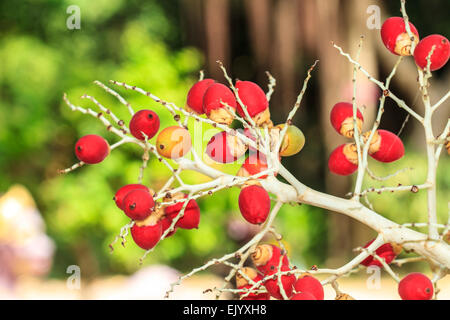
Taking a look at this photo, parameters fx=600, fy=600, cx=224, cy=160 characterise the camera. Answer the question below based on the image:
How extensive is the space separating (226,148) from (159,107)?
1649 millimetres

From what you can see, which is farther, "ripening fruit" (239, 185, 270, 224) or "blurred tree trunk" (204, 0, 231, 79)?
"blurred tree trunk" (204, 0, 231, 79)

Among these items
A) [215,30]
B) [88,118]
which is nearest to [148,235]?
[88,118]

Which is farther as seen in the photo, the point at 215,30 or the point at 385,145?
the point at 215,30

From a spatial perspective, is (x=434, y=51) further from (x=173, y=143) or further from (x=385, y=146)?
(x=173, y=143)

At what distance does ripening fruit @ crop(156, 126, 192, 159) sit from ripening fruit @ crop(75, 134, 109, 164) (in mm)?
46

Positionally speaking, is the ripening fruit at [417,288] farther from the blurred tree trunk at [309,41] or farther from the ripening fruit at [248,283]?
the blurred tree trunk at [309,41]

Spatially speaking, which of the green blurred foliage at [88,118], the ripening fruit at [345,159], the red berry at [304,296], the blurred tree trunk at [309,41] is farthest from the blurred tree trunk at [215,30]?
the red berry at [304,296]

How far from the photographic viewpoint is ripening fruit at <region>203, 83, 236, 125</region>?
38cm

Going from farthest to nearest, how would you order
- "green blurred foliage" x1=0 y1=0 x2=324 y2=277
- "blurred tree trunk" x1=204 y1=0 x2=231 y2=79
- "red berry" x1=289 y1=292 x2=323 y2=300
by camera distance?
"blurred tree trunk" x1=204 y1=0 x2=231 y2=79 < "green blurred foliage" x1=0 y1=0 x2=324 y2=277 < "red berry" x1=289 y1=292 x2=323 y2=300

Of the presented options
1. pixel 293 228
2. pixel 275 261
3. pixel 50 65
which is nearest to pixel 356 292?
pixel 293 228

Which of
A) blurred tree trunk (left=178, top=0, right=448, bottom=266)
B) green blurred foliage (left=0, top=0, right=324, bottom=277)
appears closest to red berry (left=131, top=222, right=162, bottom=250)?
green blurred foliage (left=0, top=0, right=324, bottom=277)

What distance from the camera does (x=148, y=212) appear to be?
374mm

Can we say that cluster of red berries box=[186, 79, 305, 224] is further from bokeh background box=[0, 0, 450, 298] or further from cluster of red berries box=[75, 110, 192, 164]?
bokeh background box=[0, 0, 450, 298]

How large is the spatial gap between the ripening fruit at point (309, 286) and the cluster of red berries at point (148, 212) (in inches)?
3.5
